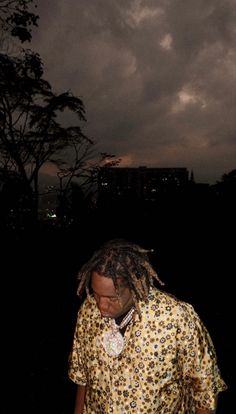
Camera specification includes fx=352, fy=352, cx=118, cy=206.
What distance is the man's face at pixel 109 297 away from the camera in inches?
70.4

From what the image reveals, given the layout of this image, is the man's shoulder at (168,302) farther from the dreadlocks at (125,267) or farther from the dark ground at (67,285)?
the dark ground at (67,285)

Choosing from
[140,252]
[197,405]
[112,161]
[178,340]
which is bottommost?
[197,405]

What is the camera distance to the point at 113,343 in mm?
1835

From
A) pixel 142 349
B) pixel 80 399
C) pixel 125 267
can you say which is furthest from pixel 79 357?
pixel 125 267

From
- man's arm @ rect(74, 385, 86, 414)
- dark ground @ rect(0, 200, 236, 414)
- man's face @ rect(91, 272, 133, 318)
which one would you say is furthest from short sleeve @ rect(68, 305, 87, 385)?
dark ground @ rect(0, 200, 236, 414)

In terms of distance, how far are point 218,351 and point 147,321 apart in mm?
4698

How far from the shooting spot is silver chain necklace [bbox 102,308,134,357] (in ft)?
5.96

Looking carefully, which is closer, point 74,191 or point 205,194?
point 205,194

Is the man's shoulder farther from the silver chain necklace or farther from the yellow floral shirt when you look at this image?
the silver chain necklace

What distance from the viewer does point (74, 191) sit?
19.4m

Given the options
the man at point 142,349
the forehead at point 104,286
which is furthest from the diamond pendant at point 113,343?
the forehead at point 104,286

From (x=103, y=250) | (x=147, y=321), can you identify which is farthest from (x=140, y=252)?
(x=147, y=321)

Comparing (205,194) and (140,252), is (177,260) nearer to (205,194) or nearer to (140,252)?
(205,194)

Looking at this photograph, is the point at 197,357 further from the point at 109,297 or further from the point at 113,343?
the point at 109,297
